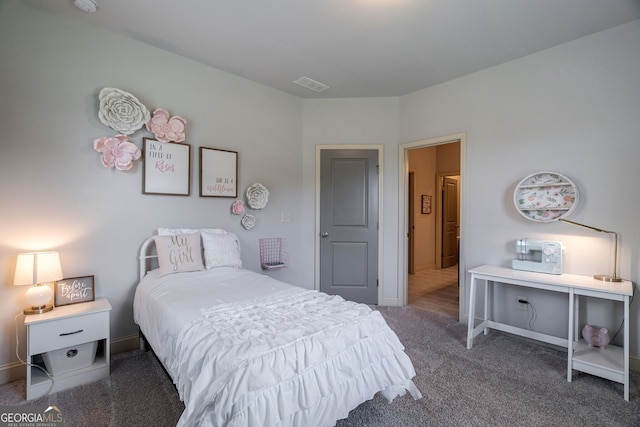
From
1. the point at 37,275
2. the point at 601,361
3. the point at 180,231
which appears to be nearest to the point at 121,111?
the point at 180,231

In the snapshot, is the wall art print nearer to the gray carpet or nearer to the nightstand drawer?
the nightstand drawer

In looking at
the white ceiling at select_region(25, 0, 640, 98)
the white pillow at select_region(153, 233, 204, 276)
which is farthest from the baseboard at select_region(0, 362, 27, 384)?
the white ceiling at select_region(25, 0, 640, 98)

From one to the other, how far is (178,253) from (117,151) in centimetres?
101

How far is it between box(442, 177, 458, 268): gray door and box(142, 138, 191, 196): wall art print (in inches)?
224

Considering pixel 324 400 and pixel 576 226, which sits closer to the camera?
pixel 324 400

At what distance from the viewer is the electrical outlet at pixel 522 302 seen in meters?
2.87

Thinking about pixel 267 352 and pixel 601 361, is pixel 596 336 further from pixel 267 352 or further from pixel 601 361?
pixel 267 352

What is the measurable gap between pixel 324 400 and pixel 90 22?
329 cm

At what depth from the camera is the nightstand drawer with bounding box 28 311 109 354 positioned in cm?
188

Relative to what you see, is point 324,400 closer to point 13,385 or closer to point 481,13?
point 13,385

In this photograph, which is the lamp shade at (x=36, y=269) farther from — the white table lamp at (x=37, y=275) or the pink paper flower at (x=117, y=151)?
the pink paper flower at (x=117, y=151)

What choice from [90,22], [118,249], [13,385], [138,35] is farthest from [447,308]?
[90,22]

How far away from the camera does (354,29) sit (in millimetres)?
2471

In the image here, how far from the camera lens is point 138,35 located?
2578 millimetres
